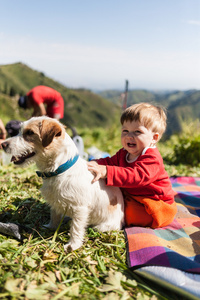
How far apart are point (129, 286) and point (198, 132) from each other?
716cm

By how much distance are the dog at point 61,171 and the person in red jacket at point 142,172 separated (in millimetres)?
181

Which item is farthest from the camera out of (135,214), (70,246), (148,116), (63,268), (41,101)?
(41,101)

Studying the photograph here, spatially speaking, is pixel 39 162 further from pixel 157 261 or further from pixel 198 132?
pixel 198 132

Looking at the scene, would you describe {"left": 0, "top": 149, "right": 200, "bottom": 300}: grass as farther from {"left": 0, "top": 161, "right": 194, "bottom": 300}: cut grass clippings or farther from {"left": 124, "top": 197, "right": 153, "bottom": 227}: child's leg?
{"left": 124, "top": 197, "right": 153, "bottom": 227}: child's leg

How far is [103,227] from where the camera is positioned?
268 centimetres

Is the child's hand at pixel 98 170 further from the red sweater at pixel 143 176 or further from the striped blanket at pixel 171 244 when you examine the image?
the striped blanket at pixel 171 244

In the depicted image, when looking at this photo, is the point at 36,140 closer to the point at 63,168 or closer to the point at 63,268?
the point at 63,168

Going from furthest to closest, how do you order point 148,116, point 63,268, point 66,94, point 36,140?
point 66,94
point 148,116
point 36,140
point 63,268

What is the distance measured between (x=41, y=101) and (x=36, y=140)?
655 centimetres

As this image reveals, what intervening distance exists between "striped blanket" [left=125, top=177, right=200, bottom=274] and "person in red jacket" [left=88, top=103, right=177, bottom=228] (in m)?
0.18

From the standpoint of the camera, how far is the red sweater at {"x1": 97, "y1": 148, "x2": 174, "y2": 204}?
2.41m

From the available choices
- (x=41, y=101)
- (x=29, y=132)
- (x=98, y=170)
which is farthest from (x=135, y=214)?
(x=41, y=101)

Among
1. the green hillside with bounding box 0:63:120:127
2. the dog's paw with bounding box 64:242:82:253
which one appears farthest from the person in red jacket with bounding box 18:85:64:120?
the green hillside with bounding box 0:63:120:127

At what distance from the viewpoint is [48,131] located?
6.98ft
